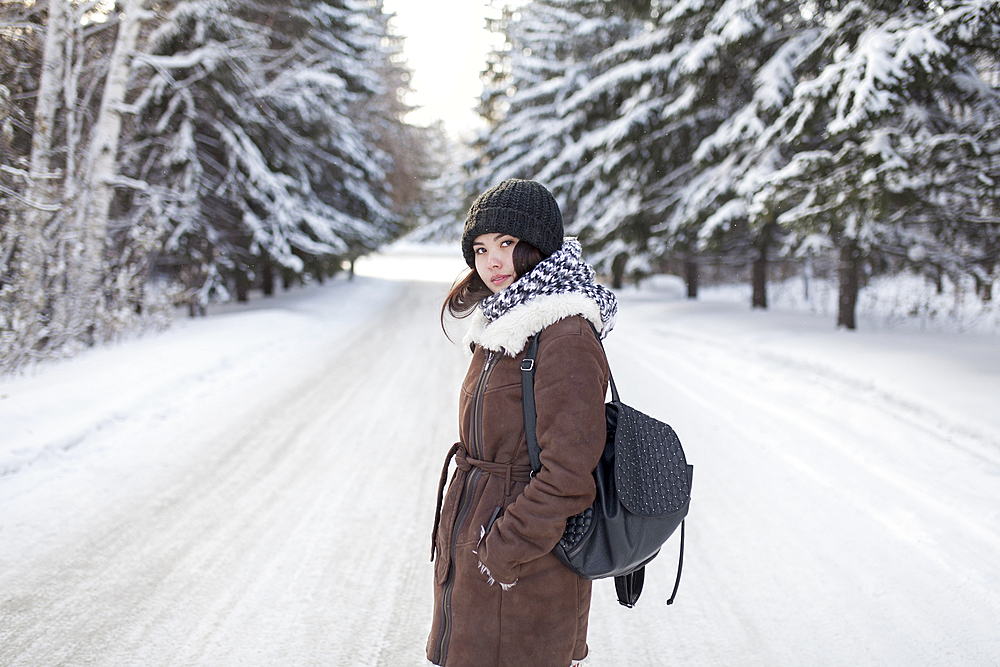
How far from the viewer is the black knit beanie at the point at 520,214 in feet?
5.55

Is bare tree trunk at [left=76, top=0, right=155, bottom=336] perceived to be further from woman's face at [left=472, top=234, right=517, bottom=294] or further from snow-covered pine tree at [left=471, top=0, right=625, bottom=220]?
snow-covered pine tree at [left=471, top=0, right=625, bottom=220]

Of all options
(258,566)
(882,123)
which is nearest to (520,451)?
(258,566)

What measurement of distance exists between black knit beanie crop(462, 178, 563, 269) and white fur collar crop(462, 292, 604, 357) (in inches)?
7.6

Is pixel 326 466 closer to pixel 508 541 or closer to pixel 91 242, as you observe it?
pixel 508 541

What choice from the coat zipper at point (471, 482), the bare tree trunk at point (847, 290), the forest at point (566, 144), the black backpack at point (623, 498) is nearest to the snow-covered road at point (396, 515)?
the coat zipper at point (471, 482)

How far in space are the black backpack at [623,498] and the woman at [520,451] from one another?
0.05 metres

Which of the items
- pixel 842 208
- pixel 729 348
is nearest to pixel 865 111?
pixel 842 208

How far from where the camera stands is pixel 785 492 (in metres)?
4.31

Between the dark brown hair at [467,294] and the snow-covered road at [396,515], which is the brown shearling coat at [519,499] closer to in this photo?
the dark brown hair at [467,294]

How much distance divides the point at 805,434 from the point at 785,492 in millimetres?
1441

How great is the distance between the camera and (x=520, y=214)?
66.3 inches

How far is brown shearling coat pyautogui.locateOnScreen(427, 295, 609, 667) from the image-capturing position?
4.85 ft

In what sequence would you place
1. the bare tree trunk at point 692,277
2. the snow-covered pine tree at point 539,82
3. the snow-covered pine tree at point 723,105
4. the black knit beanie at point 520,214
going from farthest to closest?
the snow-covered pine tree at point 539,82 → the bare tree trunk at point 692,277 → the snow-covered pine tree at point 723,105 → the black knit beanie at point 520,214

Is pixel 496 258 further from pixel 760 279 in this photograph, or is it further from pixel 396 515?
pixel 760 279
